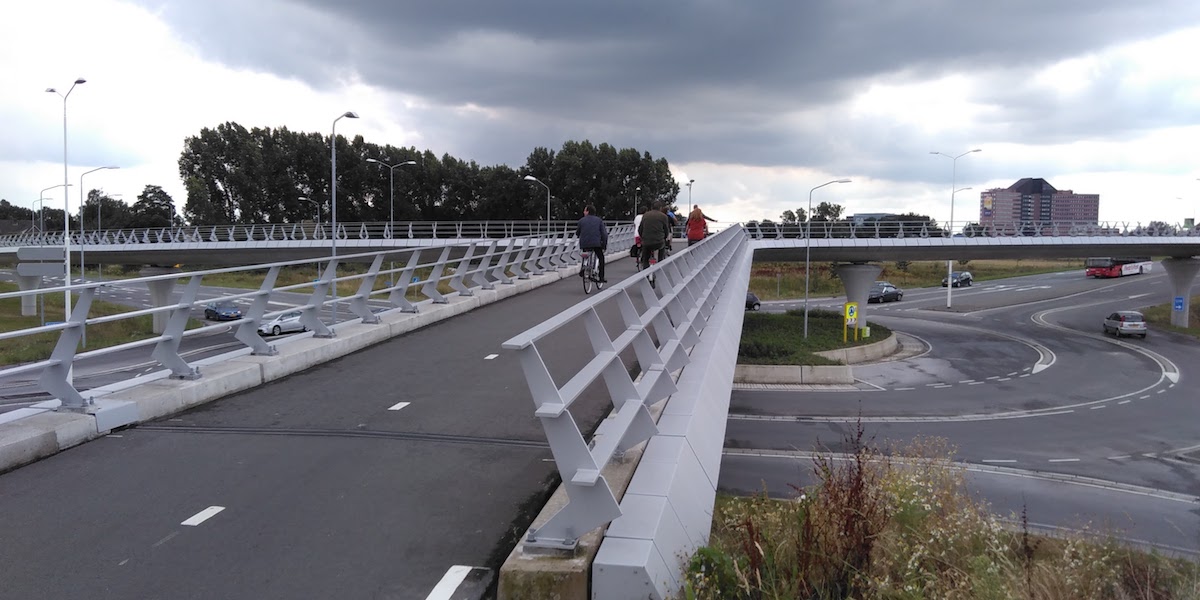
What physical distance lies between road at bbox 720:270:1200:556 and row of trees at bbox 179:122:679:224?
151 feet

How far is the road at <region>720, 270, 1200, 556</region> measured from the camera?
55.9 feet

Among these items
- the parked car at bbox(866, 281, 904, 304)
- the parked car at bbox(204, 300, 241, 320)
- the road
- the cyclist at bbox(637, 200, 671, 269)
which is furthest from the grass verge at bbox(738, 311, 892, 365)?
the parked car at bbox(204, 300, 241, 320)

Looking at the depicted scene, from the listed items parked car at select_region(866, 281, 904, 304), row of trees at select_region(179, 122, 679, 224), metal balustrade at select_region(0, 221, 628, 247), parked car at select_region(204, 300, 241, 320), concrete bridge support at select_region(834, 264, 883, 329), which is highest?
row of trees at select_region(179, 122, 679, 224)

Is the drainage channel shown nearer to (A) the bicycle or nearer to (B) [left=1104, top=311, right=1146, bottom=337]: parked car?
(A) the bicycle

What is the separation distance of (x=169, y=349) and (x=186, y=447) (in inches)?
81.4

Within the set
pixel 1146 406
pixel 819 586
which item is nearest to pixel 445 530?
pixel 819 586

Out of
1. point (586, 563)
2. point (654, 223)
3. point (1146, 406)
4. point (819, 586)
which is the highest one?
point (654, 223)

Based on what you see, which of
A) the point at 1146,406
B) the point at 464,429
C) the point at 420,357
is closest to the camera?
the point at 464,429

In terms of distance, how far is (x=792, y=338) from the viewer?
46.7m

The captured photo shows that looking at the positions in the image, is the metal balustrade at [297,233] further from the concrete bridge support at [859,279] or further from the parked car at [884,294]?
the parked car at [884,294]

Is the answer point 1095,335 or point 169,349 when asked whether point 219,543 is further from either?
point 1095,335

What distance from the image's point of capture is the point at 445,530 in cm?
471

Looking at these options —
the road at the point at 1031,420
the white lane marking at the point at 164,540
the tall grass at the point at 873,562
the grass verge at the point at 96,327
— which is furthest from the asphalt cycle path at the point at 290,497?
the grass verge at the point at 96,327

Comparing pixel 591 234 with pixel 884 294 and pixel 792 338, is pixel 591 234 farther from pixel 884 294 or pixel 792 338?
pixel 884 294
